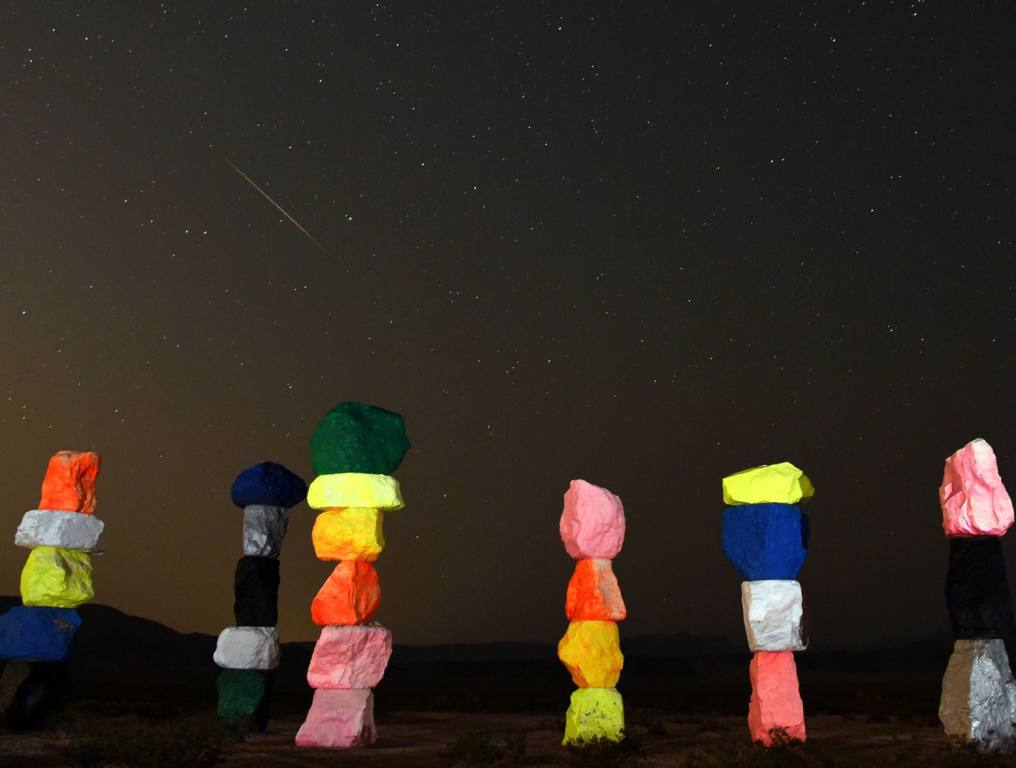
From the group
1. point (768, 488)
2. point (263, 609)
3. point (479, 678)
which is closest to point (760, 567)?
point (768, 488)

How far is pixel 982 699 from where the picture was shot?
13.6 m

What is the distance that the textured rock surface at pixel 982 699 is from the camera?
44.4ft

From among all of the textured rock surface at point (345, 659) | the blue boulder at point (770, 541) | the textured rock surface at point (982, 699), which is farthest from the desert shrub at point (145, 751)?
the textured rock surface at point (982, 699)

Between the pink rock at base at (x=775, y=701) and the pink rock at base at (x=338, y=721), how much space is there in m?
5.22

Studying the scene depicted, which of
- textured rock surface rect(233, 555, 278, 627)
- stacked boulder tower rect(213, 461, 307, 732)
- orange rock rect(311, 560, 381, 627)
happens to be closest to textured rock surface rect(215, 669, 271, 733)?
stacked boulder tower rect(213, 461, 307, 732)

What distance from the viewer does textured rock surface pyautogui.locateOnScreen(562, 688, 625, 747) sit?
45.9 ft

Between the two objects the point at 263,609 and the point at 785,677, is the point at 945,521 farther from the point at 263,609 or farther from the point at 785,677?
the point at 263,609

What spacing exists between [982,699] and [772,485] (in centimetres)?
368

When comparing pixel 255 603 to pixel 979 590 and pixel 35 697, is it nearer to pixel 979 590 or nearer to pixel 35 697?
pixel 35 697

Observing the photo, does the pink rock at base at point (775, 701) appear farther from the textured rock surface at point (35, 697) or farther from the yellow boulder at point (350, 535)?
the textured rock surface at point (35, 697)

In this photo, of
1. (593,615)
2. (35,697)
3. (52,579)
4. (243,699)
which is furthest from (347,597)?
(35,697)

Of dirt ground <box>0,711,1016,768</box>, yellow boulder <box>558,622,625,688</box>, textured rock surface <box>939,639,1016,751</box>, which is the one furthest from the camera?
yellow boulder <box>558,622,625,688</box>

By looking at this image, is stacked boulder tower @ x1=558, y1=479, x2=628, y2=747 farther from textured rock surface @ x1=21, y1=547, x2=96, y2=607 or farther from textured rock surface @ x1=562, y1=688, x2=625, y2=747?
textured rock surface @ x1=21, y1=547, x2=96, y2=607

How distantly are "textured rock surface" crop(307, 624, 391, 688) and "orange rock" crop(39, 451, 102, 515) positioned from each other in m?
4.56
